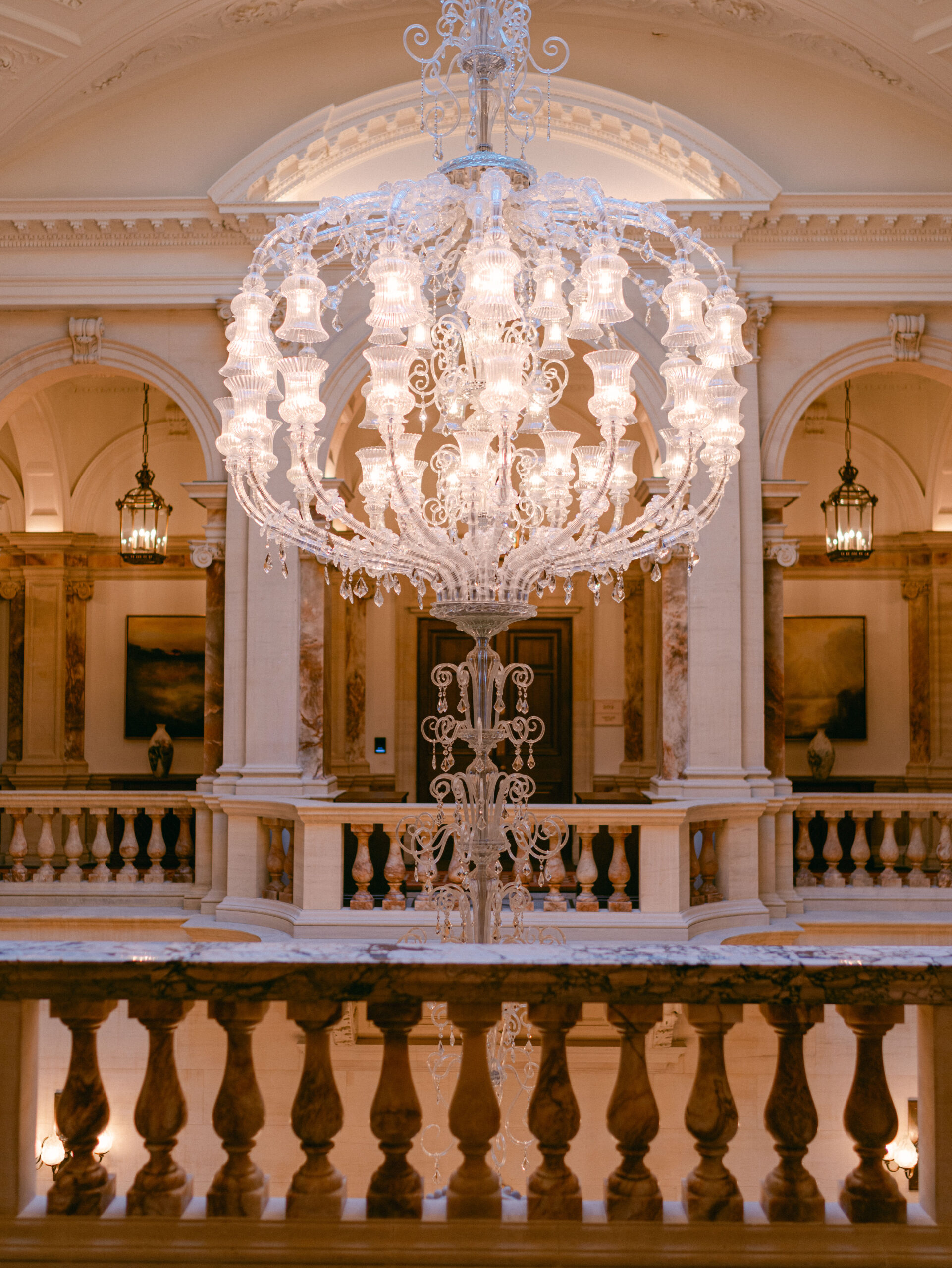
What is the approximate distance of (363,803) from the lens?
7543 mm

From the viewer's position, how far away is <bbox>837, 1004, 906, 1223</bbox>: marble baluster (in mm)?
2213

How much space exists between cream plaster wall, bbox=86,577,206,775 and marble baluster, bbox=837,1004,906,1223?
37.5ft

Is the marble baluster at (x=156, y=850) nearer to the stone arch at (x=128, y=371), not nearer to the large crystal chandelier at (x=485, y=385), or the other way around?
the stone arch at (x=128, y=371)

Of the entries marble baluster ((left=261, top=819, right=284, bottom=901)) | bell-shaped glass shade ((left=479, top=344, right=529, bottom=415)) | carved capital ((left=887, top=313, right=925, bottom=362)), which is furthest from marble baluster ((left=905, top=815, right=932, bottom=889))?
bell-shaped glass shade ((left=479, top=344, right=529, bottom=415))

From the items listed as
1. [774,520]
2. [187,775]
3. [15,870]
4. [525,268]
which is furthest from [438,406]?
[187,775]

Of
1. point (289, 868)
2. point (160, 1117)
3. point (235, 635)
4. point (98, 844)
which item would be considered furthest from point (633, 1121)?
point (98, 844)

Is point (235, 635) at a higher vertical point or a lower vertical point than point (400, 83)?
lower

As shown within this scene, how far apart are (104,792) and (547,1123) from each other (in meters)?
7.23

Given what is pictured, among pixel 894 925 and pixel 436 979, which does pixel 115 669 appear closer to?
pixel 894 925

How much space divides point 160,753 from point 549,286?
8378mm

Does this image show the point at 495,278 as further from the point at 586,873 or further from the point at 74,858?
the point at 74,858

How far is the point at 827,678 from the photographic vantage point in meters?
12.9

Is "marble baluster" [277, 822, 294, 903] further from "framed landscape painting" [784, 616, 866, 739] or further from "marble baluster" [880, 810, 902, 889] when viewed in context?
"framed landscape painting" [784, 616, 866, 739]

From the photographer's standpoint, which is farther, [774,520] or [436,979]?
[774,520]
